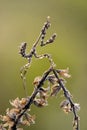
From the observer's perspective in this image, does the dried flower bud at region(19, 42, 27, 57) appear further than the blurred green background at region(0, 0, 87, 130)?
No

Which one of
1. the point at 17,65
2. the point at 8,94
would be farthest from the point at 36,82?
the point at 17,65

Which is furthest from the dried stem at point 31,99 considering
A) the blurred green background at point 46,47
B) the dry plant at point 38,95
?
the blurred green background at point 46,47

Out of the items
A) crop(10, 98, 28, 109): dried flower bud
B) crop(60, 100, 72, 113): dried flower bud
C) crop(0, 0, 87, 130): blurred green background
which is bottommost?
crop(60, 100, 72, 113): dried flower bud

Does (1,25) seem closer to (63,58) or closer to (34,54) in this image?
(63,58)

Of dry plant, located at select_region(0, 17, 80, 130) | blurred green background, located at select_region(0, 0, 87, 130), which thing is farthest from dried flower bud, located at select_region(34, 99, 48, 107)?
blurred green background, located at select_region(0, 0, 87, 130)

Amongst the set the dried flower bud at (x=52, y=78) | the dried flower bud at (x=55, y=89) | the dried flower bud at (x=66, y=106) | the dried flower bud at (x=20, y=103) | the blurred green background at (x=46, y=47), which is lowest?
the dried flower bud at (x=66, y=106)

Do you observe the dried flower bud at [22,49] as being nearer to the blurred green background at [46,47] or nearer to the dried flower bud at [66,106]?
the dried flower bud at [66,106]

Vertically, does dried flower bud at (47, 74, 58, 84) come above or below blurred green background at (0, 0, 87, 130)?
below

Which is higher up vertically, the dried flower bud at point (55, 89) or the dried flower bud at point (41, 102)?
the dried flower bud at point (55, 89)

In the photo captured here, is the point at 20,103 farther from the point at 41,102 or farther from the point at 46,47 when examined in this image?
the point at 46,47

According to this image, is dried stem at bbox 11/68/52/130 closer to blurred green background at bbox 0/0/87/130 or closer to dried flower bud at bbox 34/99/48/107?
dried flower bud at bbox 34/99/48/107
